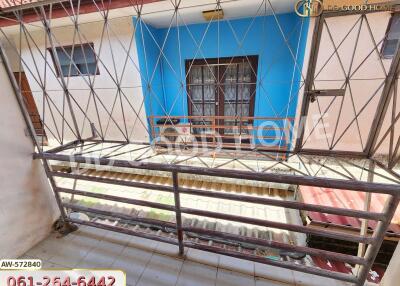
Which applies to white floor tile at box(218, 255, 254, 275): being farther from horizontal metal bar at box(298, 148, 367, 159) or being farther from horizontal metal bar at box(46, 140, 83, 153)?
horizontal metal bar at box(46, 140, 83, 153)

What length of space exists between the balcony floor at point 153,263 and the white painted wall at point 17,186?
12cm

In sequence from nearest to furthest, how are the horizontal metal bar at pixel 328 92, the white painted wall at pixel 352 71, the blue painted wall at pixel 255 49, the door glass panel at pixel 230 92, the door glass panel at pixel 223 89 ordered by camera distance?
the horizontal metal bar at pixel 328 92 → the white painted wall at pixel 352 71 → the blue painted wall at pixel 255 49 → the door glass panel at pixel 223 89 → the door glass panel at pixel 230 92

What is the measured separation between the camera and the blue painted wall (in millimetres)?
3857

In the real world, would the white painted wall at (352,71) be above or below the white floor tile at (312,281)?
above

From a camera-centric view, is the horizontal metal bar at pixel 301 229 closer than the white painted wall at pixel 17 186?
Yes

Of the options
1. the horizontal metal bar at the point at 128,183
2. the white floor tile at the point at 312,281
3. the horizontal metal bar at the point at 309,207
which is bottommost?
the white floor tile at the point at 312,281

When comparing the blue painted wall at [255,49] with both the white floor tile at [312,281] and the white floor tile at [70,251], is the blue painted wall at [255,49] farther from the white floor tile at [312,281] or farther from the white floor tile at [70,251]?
the white floor tile at [312,281]

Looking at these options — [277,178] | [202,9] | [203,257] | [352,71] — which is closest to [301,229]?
[277,178]

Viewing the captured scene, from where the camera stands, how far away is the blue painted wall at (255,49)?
3.86 meters

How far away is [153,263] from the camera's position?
51.8 inches

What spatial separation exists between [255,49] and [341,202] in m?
3.26

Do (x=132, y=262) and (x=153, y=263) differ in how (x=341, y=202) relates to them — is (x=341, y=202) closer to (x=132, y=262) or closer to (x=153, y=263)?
(x=153, y=263)

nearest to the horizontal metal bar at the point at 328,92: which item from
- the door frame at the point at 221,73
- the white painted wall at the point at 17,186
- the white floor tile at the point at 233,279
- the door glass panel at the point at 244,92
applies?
the white floor tile at the point at 233,279

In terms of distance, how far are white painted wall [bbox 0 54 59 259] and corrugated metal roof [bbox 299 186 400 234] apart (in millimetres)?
3211
